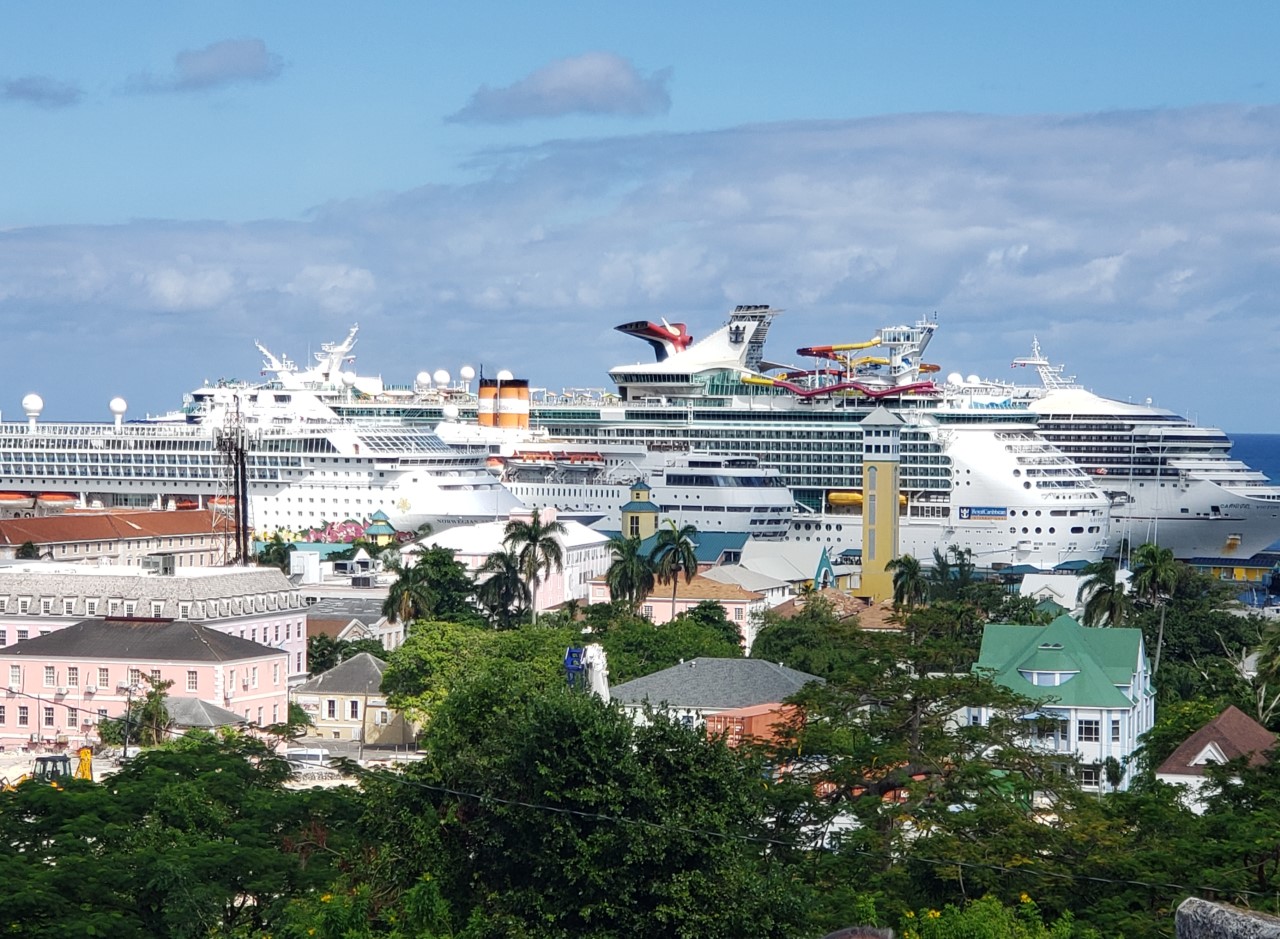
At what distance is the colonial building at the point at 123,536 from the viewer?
110m

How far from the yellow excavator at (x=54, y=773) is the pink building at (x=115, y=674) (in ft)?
21.5

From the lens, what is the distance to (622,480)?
13525 cm

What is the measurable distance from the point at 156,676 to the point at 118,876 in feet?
103

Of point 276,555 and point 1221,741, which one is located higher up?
point 276,555

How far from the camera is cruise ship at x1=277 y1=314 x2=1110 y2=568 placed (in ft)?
414

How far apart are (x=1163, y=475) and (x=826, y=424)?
2144cm

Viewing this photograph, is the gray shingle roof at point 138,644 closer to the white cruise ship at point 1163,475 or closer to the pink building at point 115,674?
the pink building at point 115,674

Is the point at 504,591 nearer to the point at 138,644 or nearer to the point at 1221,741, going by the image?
the point at 138,644

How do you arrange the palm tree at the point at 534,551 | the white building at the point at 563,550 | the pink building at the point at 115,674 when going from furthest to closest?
the white building at the point at 563,550 → the palm tree at the point at 534,551 → the pink building at the point at 115,674

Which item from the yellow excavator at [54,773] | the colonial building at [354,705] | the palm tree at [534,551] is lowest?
the colonial building at [354,705]

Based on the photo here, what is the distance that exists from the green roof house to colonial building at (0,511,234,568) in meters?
57.8

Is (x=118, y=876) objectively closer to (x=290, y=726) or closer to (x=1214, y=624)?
(x=290, y=726)

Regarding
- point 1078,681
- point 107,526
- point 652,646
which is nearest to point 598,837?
point 1078,681

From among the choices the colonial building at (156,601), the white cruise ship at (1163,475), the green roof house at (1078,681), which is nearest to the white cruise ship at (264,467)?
the white cruise ship at (1163,475)
